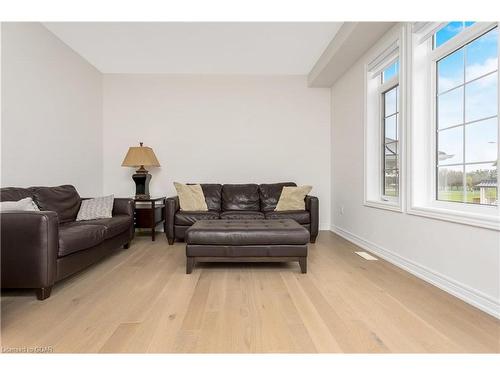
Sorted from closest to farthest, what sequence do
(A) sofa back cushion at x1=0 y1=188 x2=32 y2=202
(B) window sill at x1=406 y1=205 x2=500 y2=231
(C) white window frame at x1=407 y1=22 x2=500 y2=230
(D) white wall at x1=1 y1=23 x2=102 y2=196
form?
(B) window sill at x1=406 y1=205 x2=500 y2=231, (A) sofa back cushion at x1=0 y1=188 x2=32 y2=202, (C) white window frame at x1=407 y1=22 x2=500 y2=230, (D) white wall at x1=1 y1=23 x2=102 y2=196

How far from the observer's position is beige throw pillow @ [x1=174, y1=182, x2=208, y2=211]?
4160 millimetres

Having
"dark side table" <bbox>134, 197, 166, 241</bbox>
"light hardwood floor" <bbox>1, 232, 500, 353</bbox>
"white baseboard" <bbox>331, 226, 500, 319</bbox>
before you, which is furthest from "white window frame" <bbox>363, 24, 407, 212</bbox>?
"dark side table" <bbox>134, 197, 166, 241</bbox>

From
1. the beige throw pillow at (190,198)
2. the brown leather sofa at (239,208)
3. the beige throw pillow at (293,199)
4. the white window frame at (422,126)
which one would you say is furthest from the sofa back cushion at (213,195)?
the white window frame at (422,126)

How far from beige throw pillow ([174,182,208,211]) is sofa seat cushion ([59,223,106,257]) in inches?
57.1

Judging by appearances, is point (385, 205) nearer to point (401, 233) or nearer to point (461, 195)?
point (401, 233)

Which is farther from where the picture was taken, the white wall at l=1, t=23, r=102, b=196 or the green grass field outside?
the white wall at l=1, t=23, r=102, b=196

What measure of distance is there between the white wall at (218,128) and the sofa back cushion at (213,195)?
18.0 inches

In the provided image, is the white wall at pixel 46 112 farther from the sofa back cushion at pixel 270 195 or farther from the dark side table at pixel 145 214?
the sofa back cushion at pixel 270 195

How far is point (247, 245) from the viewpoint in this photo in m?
2.65

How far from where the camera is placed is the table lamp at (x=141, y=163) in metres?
4.29

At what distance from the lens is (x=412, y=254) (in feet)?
8.55

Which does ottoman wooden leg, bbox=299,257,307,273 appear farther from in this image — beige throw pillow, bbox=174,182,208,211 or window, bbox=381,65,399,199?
beige throw pillow, bbox=174,182,208,211

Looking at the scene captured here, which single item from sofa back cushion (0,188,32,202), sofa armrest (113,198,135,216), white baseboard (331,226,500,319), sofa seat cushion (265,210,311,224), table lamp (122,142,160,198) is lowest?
white baseboard (331,226,500,319)
